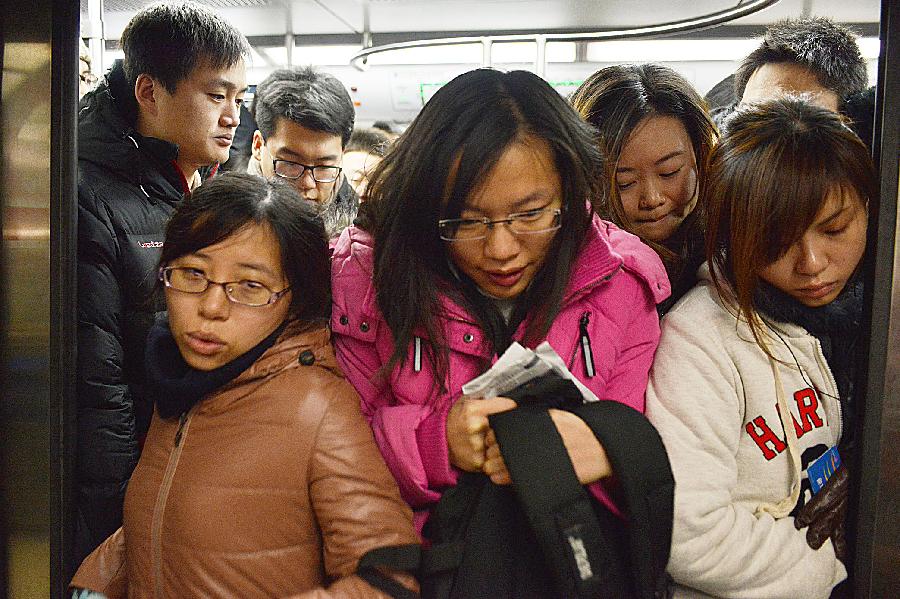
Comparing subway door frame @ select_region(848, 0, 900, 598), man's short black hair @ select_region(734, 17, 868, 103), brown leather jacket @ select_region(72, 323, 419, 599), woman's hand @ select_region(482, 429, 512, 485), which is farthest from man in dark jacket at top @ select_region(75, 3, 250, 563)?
man's short black hair @ select_region(734, 17, 868, 103)

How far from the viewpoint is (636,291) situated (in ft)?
4.62

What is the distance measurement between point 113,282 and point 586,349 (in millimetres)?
1059

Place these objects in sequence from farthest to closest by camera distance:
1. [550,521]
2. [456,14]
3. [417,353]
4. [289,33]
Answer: [289,33], [456,14], [417,353], [550,521]

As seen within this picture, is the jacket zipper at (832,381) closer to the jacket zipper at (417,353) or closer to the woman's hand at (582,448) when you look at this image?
the woman's hand at (582,448)

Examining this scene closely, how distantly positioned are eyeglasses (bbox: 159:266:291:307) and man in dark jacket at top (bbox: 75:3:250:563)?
1.25ft

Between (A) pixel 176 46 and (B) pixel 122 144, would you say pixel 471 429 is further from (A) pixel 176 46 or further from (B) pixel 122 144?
(A) pixel 176 46

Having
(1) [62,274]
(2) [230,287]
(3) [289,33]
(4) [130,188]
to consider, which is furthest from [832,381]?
(3) [289,33]

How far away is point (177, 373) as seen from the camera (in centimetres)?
143

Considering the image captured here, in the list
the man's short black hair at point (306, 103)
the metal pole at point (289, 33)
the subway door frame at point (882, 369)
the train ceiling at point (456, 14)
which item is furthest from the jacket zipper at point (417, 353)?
the metal pole at point (289, 33)

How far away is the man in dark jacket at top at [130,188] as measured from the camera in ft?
5.56

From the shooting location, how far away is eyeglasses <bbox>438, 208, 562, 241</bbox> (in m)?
1.34

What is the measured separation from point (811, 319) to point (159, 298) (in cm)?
136

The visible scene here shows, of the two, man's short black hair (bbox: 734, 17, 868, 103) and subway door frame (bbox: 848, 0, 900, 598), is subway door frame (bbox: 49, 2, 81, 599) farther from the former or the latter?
man's short black hair (bbox: 734, 17, 868, 103)

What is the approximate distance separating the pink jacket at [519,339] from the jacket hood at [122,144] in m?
0.78
